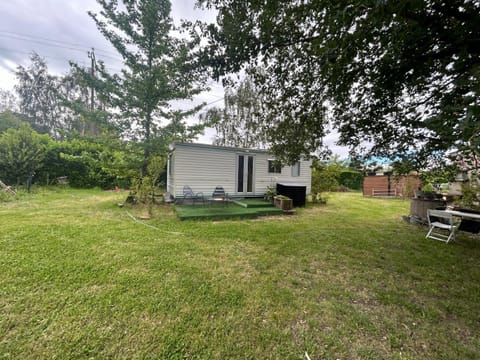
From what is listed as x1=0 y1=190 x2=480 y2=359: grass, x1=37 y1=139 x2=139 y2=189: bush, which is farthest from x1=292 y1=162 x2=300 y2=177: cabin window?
x1=37 y1=139 x2=139 y2=189: bush

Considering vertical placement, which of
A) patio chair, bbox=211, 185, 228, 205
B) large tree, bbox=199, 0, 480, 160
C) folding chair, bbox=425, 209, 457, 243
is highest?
large tree, bbox=199, 0, 480, 160

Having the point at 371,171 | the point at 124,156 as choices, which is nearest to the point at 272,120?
the point at 371,171

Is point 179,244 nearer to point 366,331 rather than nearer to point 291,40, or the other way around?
point 366,331

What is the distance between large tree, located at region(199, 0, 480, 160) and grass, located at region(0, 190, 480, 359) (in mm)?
1834

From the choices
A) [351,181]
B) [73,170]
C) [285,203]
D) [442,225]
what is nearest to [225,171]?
[285,203]

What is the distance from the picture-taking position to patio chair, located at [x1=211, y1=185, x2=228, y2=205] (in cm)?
742

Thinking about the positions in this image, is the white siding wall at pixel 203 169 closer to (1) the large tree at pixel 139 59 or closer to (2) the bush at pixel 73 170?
(1) the large tree at pixel 139 59

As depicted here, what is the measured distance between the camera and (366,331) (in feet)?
5.78

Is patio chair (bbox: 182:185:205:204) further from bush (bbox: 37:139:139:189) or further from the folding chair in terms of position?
the folding chair

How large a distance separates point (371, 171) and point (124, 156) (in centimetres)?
783

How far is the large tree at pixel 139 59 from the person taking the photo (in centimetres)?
622

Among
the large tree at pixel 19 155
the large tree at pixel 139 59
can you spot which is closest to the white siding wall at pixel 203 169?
the large tree at pixel 139 59

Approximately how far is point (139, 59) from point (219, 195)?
19.1 ft

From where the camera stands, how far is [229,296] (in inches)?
86.2
